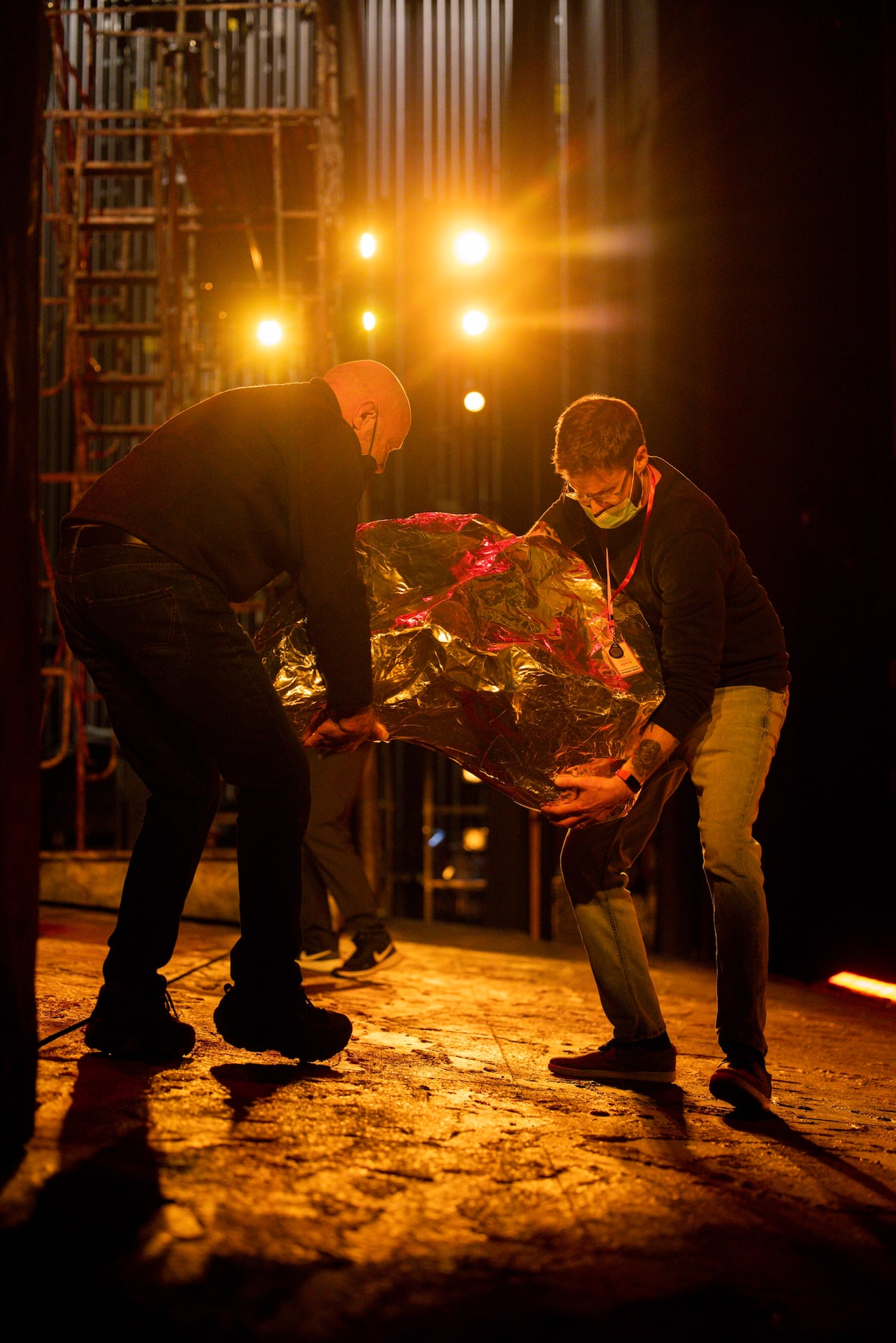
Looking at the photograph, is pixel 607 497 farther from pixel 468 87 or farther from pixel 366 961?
pixel 468 87

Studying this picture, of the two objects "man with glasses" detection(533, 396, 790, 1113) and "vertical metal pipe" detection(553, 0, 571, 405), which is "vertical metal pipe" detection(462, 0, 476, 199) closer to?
"vertical metal pipe" detection(553, 0, 571, 405)

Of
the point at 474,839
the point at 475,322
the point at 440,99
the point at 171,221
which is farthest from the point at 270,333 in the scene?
the point at 474,839

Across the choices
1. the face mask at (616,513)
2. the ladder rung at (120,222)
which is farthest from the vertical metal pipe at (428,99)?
the face mask at (616,513)

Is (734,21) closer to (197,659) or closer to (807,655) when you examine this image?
(807,655)

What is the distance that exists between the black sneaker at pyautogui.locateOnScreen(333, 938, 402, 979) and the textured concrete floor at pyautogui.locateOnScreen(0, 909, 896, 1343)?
4.50 feet

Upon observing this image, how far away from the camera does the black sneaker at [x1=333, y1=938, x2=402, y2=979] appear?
372cm

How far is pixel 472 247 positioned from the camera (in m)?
6.05

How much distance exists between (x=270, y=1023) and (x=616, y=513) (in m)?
1.32

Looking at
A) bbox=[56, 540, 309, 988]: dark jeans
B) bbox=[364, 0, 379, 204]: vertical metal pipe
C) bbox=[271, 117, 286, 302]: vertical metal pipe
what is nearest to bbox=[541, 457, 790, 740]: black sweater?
bbox=[56, 540, 309, 988]: dark jeans

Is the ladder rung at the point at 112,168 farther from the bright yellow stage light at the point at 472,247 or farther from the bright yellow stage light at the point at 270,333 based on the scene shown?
the bright yellow stage light at the point at 472,247

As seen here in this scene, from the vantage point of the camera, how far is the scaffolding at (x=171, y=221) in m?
5.59

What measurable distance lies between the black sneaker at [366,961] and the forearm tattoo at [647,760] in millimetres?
1858

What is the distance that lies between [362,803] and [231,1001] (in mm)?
3468

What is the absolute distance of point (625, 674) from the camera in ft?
7.54
